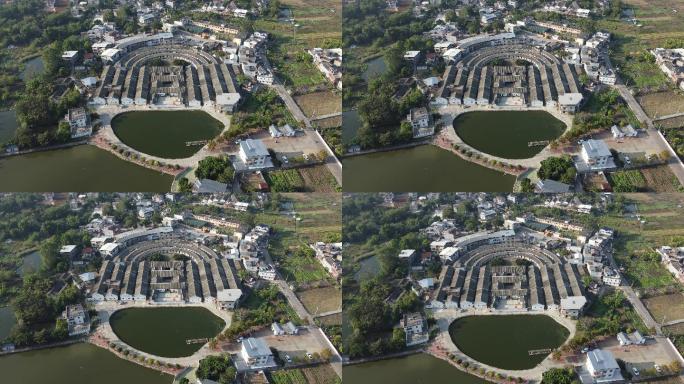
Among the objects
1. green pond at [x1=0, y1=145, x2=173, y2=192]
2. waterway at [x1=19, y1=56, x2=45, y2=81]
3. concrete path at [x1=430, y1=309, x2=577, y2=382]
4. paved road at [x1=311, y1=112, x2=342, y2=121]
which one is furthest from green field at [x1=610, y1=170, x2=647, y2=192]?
waterway at [x1=19, y1=56, x2=45, y2=81]

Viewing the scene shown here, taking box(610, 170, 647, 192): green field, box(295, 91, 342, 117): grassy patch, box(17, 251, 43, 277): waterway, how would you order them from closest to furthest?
box(17, 251, 43, 277): waterway < box(610, 170, 647, 192): green field < box(295, 91, 342, 117): grassy patch

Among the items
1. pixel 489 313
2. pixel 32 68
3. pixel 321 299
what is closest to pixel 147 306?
pixel 321 299

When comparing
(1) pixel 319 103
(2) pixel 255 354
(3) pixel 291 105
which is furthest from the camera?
(1) pixel 319 103

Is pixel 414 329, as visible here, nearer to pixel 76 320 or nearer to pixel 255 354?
pixel 255 354

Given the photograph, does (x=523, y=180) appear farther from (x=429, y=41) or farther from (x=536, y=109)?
(x=429, y=41)

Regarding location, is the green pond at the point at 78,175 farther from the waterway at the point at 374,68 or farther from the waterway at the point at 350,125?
the waterway at the point at 374,68

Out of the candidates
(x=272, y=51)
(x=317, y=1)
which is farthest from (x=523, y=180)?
(x=317, y=1)

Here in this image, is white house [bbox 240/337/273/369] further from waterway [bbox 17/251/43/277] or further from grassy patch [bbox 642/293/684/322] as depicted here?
grassy patch [bbox 642/293/684/322]
